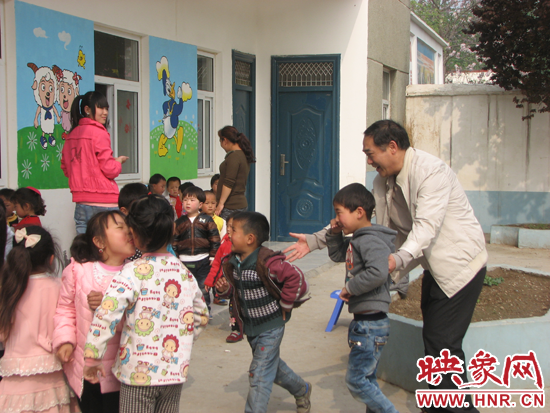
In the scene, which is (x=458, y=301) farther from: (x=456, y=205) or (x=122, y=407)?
(x=122, y=407)

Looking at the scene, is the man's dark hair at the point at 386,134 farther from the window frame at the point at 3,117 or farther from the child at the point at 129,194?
the window frame at the point at 3,117

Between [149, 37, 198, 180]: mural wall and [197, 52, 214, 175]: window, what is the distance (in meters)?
0.39

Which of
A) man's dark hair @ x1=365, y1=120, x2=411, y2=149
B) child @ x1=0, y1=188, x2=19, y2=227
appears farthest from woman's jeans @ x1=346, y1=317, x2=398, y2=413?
child @ x1=0, y1=188, x2=19, y2=227

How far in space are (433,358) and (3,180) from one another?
4.34 meters

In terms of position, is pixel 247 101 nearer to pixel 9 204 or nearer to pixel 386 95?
pixel 386 95

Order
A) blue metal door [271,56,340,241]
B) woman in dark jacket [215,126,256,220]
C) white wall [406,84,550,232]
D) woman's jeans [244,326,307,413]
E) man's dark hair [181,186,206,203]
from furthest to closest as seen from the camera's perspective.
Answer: white wall [406,84,550,232] < blue metal door [271,56,340,241] < woman in dark jacket [215,126,256,220] < man's dark hair [181,186,206,203] < woman's jeans [244,326,307,413]

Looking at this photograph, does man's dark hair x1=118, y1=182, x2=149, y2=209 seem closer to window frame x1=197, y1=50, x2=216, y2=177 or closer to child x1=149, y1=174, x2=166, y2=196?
child x1=149, y1=174, x2=166, y2=196

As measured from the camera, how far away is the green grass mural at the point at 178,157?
7.78m

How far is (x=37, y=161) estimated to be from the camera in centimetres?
599

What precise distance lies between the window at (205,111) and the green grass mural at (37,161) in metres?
2.97

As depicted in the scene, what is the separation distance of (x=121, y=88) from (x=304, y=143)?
368 centimetres

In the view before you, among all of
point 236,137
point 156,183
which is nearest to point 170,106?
point 156,183

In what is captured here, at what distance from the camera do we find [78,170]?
561 cm

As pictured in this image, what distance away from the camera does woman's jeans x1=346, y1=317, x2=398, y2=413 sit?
3.19 metres
